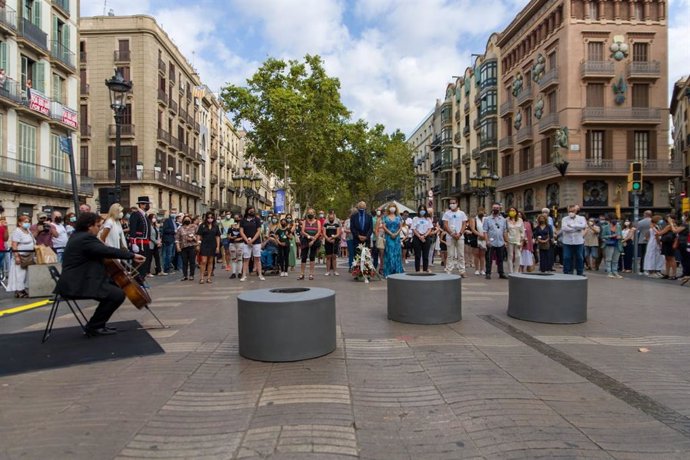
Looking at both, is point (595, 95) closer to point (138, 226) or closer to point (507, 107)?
point (507, 107)

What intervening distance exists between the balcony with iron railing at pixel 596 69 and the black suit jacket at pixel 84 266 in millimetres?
37183

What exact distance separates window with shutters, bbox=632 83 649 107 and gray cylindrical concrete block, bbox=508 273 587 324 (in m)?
35.8

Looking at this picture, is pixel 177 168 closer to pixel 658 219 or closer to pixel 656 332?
pixel 658 219

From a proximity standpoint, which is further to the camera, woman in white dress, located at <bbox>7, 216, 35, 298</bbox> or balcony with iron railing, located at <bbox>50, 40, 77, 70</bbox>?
balcony with iron railing, located at <bbox>50, 40, 77, 70</bbox>

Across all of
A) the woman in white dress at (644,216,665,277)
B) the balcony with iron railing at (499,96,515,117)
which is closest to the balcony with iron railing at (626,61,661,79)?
the balcony with iron railing at (499,96,515,117)

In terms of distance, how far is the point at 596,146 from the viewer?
36719 millimetres

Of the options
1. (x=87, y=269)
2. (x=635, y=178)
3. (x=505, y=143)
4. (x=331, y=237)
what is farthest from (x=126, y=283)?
(x=505, y=143)

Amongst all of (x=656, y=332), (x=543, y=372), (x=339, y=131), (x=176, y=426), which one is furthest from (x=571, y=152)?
(x=176, y=426)

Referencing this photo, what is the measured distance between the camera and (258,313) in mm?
4949

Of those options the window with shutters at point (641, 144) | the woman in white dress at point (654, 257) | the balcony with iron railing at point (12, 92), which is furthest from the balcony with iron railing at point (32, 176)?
the window with shutters at point (641, 144)

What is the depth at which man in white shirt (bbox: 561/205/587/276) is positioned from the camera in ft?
39.7

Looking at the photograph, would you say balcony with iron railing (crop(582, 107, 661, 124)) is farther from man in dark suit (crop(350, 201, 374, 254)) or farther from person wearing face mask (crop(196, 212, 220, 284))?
person wearing face mask (crop(196, 212, 220, 284))

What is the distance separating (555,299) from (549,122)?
34407 millimetres

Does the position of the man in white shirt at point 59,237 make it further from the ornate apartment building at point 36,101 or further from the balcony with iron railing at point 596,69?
the balcony with iron railing at point 596,69
